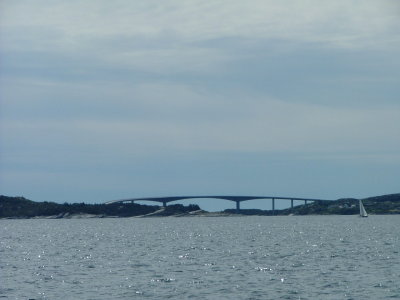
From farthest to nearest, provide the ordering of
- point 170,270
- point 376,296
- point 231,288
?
point 170,270 < point 231,288 < point 376,296

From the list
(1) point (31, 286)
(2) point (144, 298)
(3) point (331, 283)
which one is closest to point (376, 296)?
(3) point (331, 283)

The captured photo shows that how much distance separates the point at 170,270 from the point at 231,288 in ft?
33.2

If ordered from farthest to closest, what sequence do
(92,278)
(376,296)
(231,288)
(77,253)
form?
1. (77,253)
2. (92,278)
3. (231,288)
4. (376,296)

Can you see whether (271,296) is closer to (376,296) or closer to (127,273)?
(376,296)

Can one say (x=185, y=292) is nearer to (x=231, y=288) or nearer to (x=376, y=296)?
(x=231, y=288)

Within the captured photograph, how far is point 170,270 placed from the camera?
50.4m

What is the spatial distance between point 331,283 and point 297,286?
2.06m

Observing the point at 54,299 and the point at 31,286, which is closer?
the point at 54,299

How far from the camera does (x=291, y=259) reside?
189 feet

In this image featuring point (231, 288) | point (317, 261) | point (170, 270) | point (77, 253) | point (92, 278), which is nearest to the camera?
point (231, 288)

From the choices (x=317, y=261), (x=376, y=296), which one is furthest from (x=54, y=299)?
(x=317, y=261)

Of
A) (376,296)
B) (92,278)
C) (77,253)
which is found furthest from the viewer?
(77,253)

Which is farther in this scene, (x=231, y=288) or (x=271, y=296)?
(x=231, y=288)

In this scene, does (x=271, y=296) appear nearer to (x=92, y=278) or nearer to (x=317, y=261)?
(x=92, y=278)
